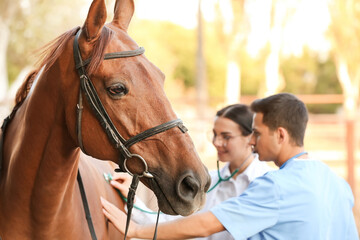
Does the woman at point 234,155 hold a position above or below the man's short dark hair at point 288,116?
below

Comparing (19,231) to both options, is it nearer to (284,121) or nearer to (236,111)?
(284,121)

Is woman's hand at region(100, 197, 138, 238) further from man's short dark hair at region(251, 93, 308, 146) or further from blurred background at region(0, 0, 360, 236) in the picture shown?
blurred background at region(0, 0, 360, 236)

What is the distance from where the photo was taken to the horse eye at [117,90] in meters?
1.70

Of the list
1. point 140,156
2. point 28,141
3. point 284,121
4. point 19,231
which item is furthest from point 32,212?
point 284,121

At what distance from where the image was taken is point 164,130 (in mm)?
1700

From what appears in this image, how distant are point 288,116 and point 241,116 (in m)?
0.78

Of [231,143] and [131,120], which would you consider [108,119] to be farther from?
[231,143]

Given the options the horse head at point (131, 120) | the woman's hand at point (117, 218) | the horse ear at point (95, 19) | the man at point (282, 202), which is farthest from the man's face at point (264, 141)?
the horse ear at point (95, 19)

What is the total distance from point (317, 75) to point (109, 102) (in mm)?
30391

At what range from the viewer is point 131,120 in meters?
1.72

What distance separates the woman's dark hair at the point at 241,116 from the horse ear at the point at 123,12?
1.16m

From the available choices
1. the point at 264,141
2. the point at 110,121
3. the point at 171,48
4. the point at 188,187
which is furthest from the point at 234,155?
the point at 171,48

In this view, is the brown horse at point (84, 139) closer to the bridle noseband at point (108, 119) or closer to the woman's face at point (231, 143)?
the bridle noseband at point (108, 119)

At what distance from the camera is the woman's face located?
2.90 m
